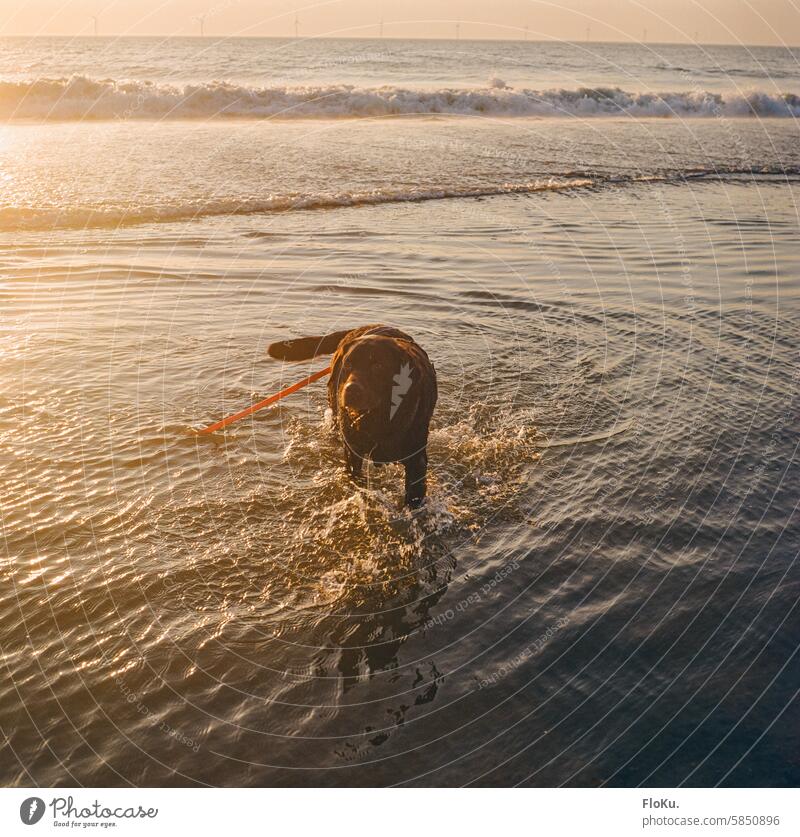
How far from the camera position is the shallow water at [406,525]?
4.87 meters

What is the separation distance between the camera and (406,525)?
273 inches

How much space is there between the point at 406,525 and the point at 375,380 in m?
1.46

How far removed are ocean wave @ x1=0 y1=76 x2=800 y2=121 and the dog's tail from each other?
27611 mm

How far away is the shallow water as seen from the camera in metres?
4.87

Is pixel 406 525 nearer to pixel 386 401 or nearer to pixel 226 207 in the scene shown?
pixel 386 401

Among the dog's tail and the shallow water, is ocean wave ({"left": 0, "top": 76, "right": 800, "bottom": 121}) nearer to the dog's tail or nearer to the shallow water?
the shallow water

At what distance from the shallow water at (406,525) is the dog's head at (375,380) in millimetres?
1217

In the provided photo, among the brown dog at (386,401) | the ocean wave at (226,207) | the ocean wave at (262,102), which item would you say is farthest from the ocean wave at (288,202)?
the ocean wave at (262,102)

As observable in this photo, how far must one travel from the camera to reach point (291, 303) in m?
12.8

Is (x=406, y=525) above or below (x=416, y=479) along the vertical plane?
below

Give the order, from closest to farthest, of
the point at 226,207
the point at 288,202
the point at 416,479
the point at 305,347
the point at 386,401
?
the point at 386,401 < the point at 416,479 < the point at 305,347 < the point at 226,207 < the point at 288,202

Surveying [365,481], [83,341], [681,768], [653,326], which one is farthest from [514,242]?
[681,768]

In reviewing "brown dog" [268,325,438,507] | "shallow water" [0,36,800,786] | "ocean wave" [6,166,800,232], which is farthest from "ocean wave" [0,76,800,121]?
"brown dog" [268,325,438,507]

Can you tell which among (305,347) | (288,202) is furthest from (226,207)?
(305,347)
